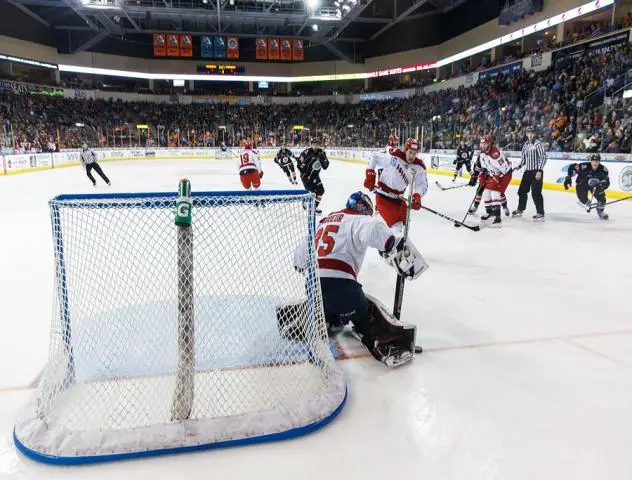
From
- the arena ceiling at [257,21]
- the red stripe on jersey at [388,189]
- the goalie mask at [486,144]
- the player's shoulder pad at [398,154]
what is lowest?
the red stripe on jersey at [388,189]

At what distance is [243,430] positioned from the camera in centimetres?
203

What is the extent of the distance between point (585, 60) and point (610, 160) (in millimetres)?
8057

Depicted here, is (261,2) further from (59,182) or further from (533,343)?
(533,343)

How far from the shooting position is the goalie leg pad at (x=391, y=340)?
2.69 metres

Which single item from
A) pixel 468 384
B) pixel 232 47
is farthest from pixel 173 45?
pixel 468 384

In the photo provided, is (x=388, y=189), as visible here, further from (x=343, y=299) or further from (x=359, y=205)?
(x=343, y=299)

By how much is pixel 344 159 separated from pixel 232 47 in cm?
1172

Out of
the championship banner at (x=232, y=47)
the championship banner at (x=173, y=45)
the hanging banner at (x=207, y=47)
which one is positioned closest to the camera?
the championship banner at (x=173, y=45)

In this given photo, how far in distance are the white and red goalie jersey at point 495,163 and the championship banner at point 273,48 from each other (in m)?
24.6

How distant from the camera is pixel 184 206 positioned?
1.98 m

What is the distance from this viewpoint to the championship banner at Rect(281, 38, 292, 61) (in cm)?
2930

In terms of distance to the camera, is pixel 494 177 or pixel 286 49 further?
pixel 286 49

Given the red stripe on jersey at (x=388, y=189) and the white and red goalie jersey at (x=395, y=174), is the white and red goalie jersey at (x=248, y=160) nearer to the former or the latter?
the white and red goalie jersey at (x=395, y=174)

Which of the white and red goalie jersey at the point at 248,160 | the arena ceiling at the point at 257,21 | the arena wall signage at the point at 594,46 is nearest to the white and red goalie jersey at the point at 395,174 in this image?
the white and red goalie jersey at the point at 248,160
